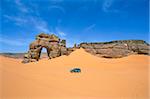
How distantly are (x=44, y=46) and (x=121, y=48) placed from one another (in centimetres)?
863

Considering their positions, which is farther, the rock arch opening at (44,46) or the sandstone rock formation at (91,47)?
the rock arch opening at (44,46)

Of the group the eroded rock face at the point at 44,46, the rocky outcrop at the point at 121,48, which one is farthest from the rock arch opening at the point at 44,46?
the rocky outcrop at the point at 121,48

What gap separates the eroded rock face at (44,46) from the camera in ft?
62.1

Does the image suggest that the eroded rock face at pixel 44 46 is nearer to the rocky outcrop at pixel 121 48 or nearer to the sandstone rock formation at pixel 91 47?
the sandstone rock formation at pixel 91 47

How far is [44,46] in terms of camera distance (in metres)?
19.3

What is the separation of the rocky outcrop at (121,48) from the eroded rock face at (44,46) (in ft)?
14.4

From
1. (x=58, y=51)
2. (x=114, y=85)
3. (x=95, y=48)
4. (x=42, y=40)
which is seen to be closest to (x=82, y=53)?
(x=95, y=48)

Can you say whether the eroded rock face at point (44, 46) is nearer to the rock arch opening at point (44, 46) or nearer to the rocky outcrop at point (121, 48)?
the rock arch opening at point (44, 46)

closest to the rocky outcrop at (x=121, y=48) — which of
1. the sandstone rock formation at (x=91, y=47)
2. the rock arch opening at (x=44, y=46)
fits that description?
the sandstone rock formation at (x=91, y=47)

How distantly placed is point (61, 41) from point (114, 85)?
41.6 feet

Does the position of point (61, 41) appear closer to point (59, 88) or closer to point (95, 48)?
point (95, 48)

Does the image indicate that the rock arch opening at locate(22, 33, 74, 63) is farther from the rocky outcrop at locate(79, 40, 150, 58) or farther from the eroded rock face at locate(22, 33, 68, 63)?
the rocky outcrop at locate(79, 40, 150, 58)

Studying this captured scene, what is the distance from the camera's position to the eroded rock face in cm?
1892

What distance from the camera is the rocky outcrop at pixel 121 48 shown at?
687 inches
